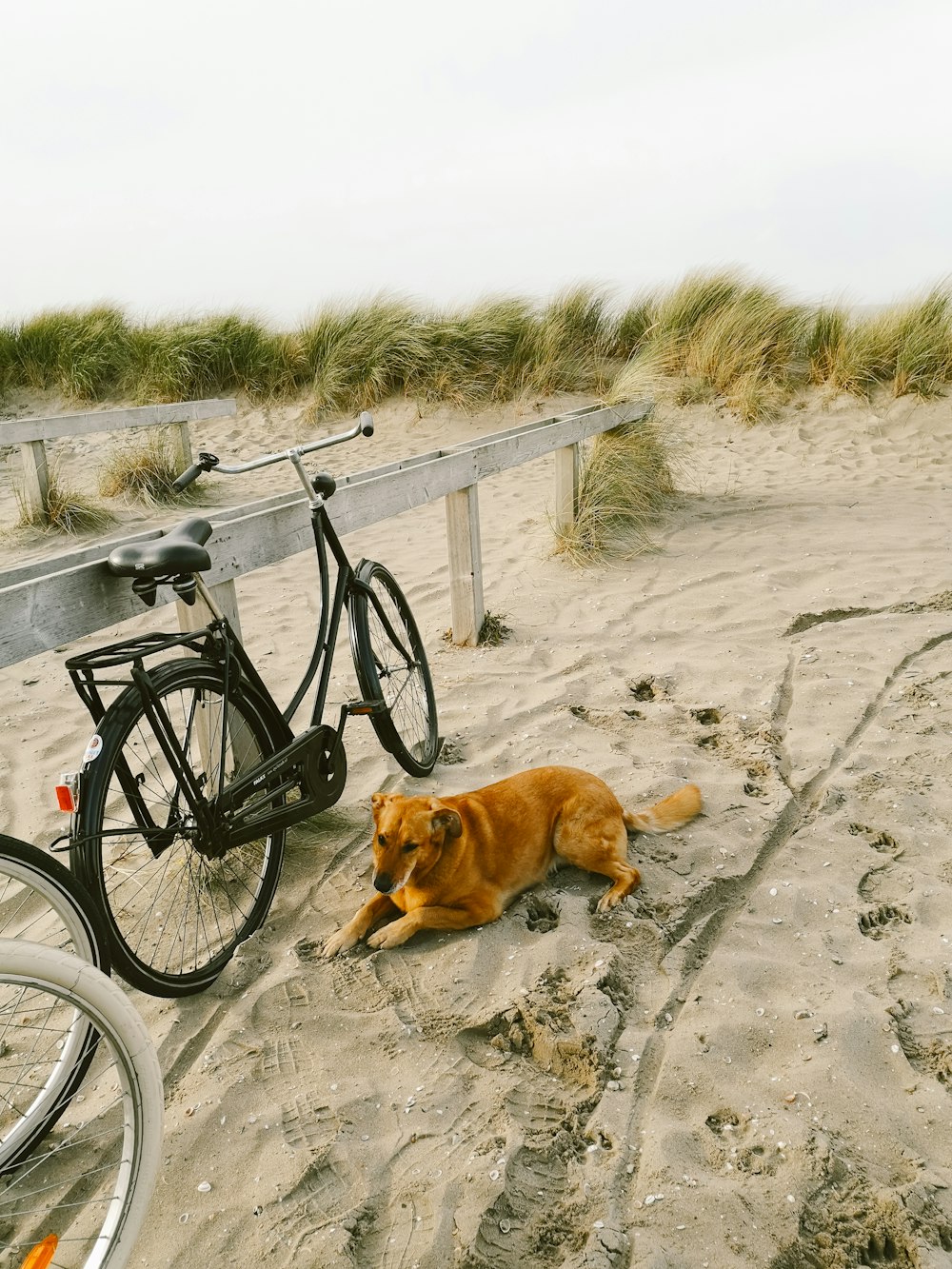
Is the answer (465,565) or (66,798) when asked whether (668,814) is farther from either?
(465,565)

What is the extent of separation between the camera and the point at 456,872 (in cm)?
286

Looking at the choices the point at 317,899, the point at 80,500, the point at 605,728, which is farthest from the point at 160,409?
the point at 317,899

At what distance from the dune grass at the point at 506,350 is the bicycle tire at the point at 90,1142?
31.7ft

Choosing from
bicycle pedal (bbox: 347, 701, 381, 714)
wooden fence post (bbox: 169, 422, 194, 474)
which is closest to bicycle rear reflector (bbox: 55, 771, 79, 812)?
bicycle pedal (bbox: 347, 701, 381, 714)

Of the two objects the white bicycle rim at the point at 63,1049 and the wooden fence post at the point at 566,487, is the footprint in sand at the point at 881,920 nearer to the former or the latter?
the white bicycle rim at the point at 63,1049

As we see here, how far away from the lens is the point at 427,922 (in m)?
Result: 2.83

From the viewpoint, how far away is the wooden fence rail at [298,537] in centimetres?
236

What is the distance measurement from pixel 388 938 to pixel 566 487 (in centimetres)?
470

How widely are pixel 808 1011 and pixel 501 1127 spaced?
0.89m

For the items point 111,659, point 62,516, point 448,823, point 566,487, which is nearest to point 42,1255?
point 111,659

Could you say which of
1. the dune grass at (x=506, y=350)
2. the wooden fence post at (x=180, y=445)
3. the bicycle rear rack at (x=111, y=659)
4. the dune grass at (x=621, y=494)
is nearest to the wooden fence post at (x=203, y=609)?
the bicycle rear rack at (x=111, y=659)

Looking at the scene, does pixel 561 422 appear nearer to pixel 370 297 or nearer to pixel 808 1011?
pixel 808 1011

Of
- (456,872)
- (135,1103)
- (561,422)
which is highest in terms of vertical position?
(561,422)

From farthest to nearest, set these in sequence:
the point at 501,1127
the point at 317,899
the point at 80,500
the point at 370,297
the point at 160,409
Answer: the point at 370,297 → the point at 160,409 → the point at 80,500 → the point at 317,899 → the point at 501,1127
